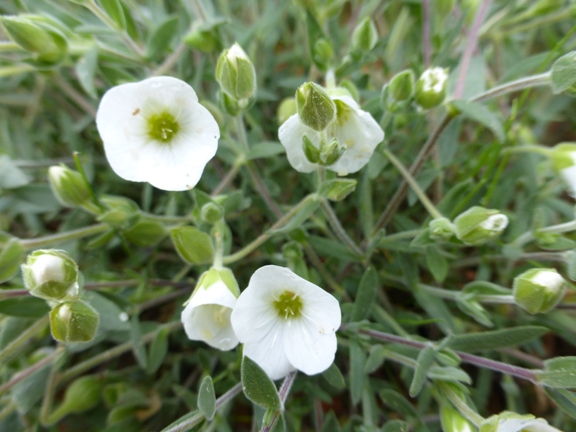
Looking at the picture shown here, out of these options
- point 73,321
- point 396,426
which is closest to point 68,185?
point 73,321

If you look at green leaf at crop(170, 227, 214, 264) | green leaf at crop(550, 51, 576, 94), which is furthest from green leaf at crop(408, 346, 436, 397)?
green leaf at crop(550, 51, 576, 94)

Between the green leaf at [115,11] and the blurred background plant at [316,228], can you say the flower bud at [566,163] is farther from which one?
the green leaf at [115,11]

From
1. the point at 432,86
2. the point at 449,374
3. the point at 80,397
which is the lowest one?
the point at 80,397

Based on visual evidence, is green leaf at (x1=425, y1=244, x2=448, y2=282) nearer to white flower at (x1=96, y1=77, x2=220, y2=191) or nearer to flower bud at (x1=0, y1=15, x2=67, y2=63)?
white flower at (x1=96, y1=77, x2=220, y2=191)

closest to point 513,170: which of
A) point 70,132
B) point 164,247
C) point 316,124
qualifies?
point 316,124

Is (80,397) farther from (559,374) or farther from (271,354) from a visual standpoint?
(559,374)

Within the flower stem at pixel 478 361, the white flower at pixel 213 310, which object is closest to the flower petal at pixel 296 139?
the white flower at pixel 213 310
